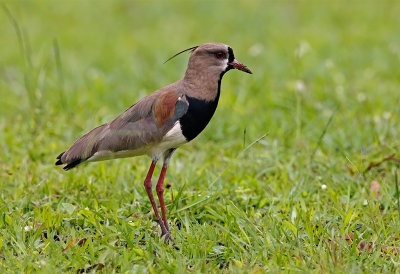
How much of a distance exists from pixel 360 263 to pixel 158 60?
5022mm

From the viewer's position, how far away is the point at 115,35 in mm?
9836

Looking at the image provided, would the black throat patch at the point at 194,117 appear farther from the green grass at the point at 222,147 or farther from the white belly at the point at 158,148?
the green grass at the point at 222,147

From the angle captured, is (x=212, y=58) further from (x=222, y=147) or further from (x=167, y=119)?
(x=222, y=147)

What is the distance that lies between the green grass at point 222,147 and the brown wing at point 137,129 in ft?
1.38

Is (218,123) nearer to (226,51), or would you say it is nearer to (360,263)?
(226,51)

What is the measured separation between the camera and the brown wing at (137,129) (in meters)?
4.33

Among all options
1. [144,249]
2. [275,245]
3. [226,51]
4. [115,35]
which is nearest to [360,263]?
[275,245]

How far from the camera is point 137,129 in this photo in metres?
4.43

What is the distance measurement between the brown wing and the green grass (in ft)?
1.38

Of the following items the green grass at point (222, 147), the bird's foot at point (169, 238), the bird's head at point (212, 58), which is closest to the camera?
the green grass at point (222, 147)

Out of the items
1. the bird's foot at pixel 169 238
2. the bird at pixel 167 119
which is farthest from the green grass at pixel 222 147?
the bird at pixel 167 119

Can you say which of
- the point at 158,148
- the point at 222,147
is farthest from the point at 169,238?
the point at 222,147

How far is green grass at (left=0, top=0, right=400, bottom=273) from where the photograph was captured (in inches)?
163

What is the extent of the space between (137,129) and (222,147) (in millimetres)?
1832
